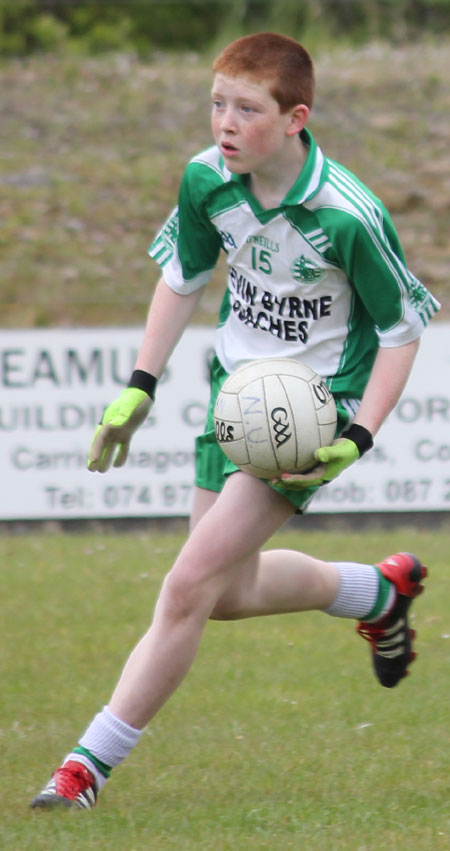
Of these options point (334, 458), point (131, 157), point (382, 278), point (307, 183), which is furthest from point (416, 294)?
point (131, 157)

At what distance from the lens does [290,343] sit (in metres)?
4.01

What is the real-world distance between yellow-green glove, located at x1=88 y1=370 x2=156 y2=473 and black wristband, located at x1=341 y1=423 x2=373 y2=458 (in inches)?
24.5

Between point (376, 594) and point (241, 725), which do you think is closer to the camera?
point (376, 594)

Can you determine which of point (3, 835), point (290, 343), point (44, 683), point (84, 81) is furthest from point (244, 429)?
point (84, 81)

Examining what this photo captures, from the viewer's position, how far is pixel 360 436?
Result: 12.5 feet

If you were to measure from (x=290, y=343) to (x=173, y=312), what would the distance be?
1.33ft

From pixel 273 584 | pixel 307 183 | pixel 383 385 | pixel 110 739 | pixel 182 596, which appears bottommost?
pixel 110 739

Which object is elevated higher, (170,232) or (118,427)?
(170,232)

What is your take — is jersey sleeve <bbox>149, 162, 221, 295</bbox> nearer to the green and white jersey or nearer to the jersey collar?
the green and white jersey

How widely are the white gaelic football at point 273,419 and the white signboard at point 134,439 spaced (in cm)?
566

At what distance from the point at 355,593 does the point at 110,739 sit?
1.04m

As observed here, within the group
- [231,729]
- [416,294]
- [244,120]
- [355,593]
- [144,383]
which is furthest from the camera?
[231,729]

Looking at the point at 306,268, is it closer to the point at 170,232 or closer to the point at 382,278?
the point at 382,278

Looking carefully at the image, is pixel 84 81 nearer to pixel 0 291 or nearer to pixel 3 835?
pixel 0 291
